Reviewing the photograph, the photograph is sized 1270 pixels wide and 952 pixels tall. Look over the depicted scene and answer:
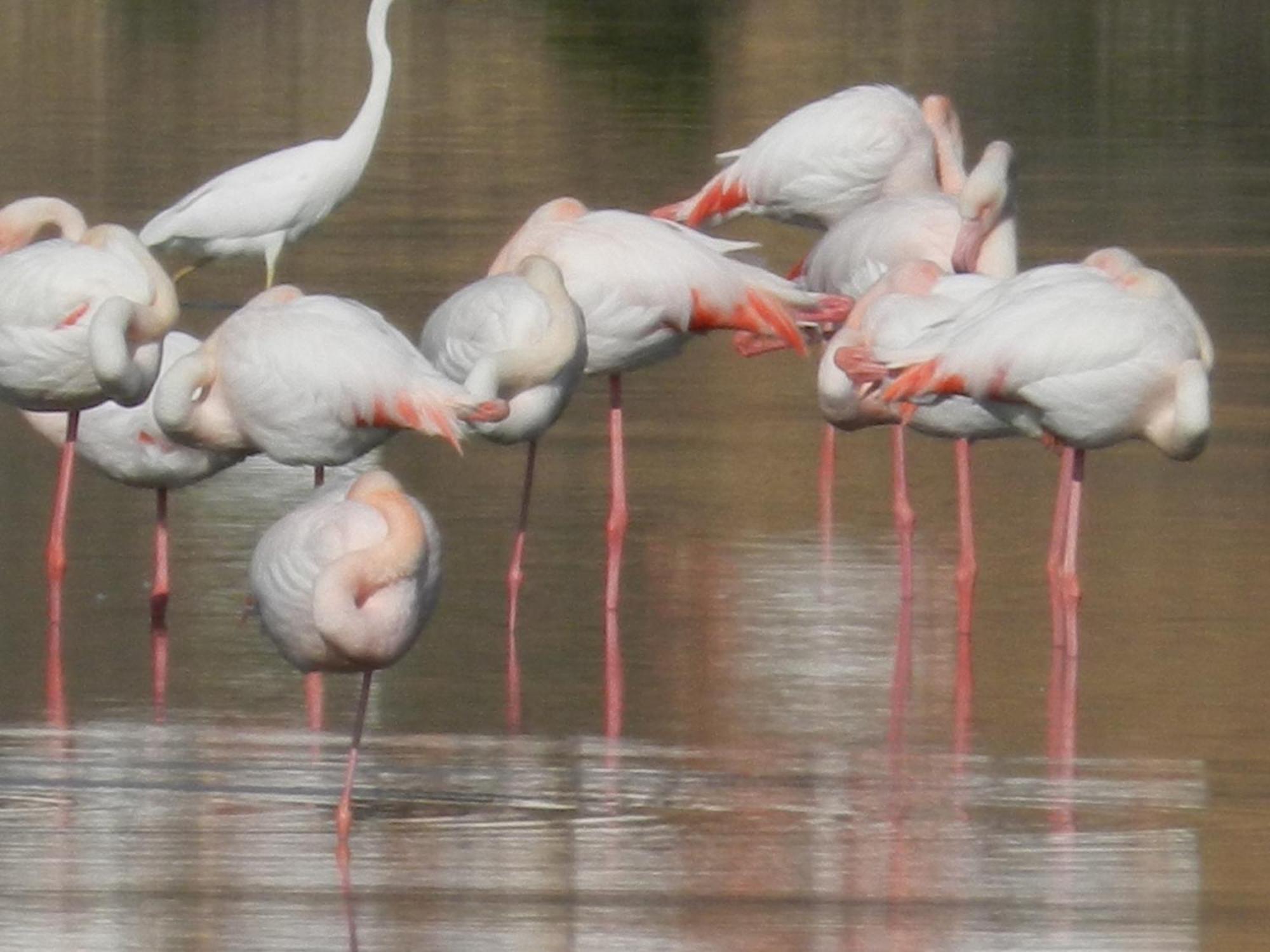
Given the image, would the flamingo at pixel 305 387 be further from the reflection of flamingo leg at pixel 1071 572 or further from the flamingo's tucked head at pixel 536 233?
the reflection of flamingo leg at pixel 1071 572

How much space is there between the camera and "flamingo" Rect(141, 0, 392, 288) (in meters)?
12.5

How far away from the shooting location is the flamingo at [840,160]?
38.7 feet

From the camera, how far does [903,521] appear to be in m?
8.98

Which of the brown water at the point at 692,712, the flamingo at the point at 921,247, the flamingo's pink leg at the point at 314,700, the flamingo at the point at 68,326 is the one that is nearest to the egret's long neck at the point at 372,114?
the brown water at the point at 692,712

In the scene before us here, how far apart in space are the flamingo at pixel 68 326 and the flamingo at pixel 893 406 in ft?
6.08

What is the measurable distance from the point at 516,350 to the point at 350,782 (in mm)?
1887

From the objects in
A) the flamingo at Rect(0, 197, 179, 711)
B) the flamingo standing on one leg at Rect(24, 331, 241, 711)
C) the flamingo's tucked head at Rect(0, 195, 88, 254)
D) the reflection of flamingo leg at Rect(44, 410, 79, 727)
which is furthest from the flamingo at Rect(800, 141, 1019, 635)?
the flamingo's tucked head at Rect(0, 195, 88, 254)

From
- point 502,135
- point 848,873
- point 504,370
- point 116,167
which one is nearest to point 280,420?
point 504,370

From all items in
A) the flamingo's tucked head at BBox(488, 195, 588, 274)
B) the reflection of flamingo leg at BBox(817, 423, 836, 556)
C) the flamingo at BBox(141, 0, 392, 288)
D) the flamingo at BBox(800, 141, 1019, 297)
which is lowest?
the reflection of flamingo leg at BBox(817, 423, 836, 556)

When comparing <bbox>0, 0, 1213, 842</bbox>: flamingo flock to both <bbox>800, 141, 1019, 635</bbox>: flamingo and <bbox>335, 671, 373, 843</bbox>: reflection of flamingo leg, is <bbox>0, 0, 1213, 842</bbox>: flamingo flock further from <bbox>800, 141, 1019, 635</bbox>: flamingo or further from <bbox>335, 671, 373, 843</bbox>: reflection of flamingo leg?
<bbox>335, 671, 373, 843</bbox>: reflection of flamingo leg

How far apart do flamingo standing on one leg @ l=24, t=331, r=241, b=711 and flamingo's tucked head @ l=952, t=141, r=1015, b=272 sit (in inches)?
101

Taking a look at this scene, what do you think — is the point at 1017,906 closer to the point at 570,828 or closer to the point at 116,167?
the point at 570,828

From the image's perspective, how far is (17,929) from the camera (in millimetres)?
5965

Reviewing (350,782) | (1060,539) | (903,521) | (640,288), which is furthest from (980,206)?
(350,782)
